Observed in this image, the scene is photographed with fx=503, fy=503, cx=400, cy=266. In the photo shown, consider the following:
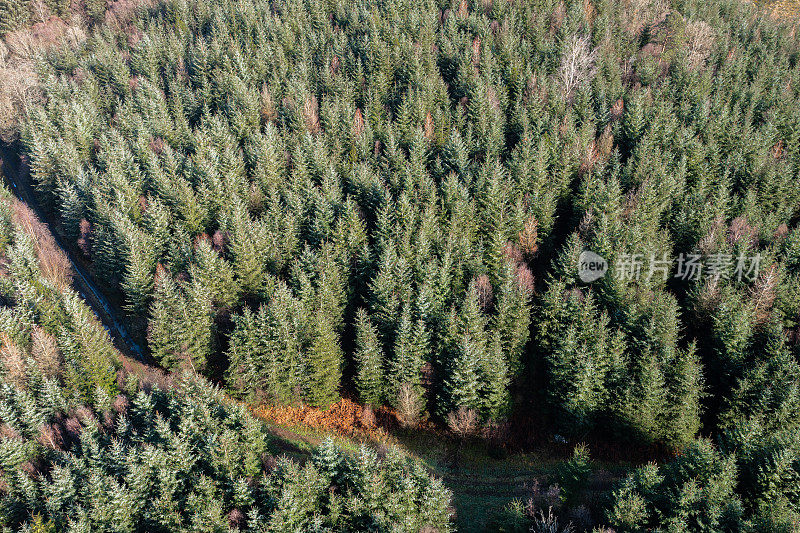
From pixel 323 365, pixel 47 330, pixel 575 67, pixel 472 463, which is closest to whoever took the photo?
pixel 472 463

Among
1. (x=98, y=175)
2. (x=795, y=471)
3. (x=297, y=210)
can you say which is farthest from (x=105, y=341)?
(x=795, y=471)

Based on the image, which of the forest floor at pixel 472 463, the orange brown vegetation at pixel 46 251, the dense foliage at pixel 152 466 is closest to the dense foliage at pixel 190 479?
the dense foliage at pixel 152 466

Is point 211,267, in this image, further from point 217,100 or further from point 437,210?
point 217,100

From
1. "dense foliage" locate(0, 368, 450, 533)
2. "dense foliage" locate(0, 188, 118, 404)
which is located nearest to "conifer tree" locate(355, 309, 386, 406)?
"dense foliage" locate(0, 368, 450, 533)

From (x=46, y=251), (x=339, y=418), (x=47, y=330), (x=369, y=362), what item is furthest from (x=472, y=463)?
(x=46, y=251)

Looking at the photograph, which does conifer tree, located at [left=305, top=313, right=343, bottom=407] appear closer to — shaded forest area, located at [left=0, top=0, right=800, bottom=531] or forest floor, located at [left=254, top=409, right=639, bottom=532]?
shaded forest area, located at [left=0, top=0, right=800, bottom=531]

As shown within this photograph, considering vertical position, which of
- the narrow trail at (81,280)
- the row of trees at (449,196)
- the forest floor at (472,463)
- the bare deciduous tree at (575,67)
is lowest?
the forest floor at (472,463)

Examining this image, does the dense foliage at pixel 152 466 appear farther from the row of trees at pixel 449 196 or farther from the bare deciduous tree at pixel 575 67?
the bare deciduous tree at pixel 575 67

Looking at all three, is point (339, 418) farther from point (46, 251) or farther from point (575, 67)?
point (575, 67)
